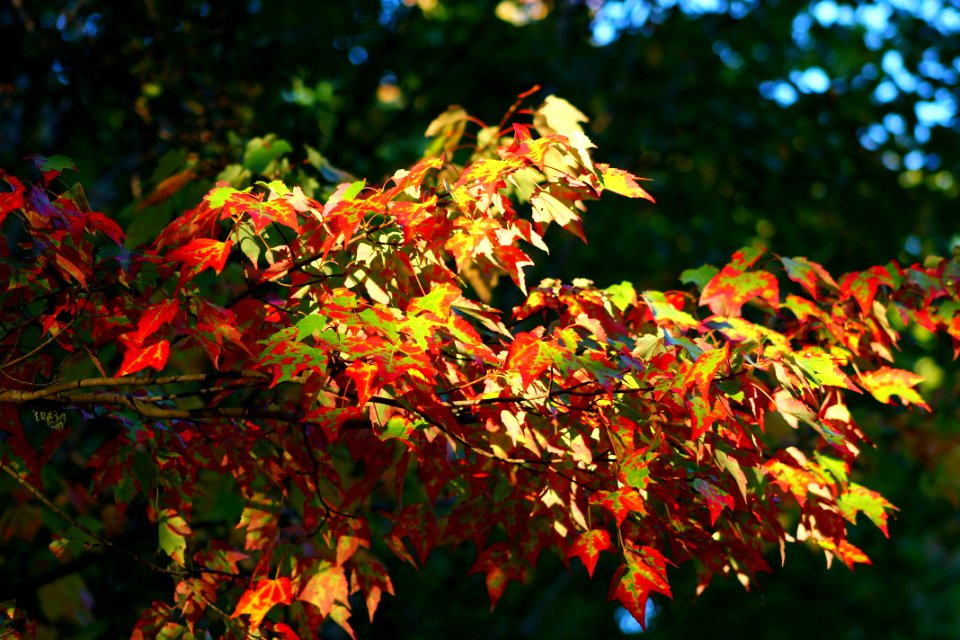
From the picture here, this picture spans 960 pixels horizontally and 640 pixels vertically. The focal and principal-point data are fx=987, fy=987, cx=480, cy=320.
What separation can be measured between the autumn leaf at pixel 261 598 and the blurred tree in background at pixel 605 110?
244cm

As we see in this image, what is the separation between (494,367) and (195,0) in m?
3.81

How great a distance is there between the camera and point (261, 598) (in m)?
2.20

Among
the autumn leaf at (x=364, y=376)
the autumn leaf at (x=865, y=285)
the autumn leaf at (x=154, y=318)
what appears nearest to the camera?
the autumn leaf at (x=364, y=376)

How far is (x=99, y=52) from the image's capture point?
4715mm

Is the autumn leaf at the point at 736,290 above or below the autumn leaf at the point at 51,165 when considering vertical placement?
below

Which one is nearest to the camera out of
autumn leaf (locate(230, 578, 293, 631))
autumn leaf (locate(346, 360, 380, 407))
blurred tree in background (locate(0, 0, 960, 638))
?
autumn leaf (locate(346, 360, 380, 407))

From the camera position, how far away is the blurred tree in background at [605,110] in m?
4.89

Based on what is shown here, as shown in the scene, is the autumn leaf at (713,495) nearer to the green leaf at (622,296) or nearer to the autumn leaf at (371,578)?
the green leaf at (622,296)

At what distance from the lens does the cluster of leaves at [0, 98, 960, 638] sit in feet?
6.30

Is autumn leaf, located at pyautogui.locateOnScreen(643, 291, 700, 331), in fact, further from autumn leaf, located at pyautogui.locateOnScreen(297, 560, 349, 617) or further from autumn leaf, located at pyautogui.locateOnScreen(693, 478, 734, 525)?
autumn leaf, located at pyautogui.locateOnScreen(297, 560, 349, 617)

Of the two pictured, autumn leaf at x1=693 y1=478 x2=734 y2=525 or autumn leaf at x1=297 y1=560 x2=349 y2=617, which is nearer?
autumn leaf at x1=693 y1=478 x2=734 y2=525

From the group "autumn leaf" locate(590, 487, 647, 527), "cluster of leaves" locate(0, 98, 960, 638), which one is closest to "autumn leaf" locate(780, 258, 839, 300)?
"cluster of leaves" locate(0, 98, 960, 638)


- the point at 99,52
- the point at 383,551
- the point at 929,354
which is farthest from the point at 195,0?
the point at 929,354

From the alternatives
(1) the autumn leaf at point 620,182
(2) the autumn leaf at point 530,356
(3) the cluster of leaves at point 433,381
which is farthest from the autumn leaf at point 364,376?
(1) the autumn leaf at point 620,182
